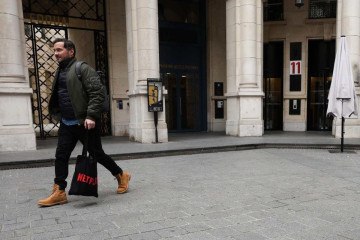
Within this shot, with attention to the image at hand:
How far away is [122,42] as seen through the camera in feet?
42.3

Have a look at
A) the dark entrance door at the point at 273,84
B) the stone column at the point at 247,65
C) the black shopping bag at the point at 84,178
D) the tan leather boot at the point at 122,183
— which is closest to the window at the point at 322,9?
the dark entrance door at the point at 273,84

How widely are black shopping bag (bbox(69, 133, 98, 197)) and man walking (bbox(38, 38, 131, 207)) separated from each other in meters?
0.24

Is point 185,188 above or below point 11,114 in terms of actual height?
below

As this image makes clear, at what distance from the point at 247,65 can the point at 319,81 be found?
456 cm

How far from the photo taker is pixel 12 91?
8328 millimetres

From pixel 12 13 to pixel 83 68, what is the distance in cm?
592

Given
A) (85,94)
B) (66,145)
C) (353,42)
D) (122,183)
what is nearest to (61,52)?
(85,94)

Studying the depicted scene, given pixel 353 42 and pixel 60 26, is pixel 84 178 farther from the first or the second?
pixel 353 42

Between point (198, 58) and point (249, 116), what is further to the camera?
point (198, 58)

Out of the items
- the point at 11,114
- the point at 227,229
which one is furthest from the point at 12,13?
the point at 227,229

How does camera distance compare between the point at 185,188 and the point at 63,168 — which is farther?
the point at 185,188

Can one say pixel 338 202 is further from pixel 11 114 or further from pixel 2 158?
pixel 11 114

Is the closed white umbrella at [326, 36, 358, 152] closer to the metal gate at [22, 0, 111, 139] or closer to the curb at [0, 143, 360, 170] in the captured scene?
the curb at [0, 143, 360, 170]

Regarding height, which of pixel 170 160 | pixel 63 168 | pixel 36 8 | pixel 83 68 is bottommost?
pixel 170 160
